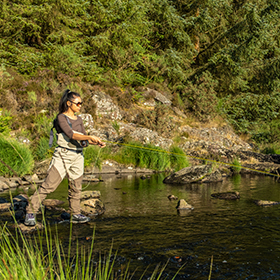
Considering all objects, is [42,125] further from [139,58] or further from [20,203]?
[139,58]

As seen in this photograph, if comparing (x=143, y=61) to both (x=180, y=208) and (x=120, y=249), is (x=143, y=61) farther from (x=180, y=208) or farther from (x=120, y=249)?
(x=120, y=249)

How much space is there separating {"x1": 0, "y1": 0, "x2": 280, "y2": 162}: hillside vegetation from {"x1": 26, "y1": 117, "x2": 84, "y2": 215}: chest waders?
7.28 meters

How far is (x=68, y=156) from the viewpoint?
4641 mm

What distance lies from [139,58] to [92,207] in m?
14.5

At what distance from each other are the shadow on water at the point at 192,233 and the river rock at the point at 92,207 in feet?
0.62

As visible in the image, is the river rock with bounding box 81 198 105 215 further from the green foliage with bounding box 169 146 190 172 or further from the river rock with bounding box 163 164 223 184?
the green foliage with bounding box 169 146 190 172

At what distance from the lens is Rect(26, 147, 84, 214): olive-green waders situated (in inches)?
177

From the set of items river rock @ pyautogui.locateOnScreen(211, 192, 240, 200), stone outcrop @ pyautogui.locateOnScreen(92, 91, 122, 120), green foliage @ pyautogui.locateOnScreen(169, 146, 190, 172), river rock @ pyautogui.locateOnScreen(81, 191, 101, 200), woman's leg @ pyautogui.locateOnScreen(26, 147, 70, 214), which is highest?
stone outcrop @ pyautogui.locateOnScreen(92, 91, 122, 120)

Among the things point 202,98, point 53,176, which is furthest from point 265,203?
point 202,98

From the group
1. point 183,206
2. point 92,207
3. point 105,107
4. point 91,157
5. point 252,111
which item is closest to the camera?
point 92,207

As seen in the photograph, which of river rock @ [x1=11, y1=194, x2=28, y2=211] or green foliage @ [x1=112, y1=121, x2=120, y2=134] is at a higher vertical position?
green foliage @ [x1=112, y1=121, x2=120, y2=134]

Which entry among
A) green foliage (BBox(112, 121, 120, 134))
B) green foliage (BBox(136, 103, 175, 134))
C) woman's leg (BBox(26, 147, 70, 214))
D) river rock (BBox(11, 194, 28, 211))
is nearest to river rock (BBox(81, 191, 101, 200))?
river rock (BBox(11, 194, 28, 211))

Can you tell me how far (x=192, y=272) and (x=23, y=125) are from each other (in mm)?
10733

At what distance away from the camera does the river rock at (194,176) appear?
9516 millimetres
